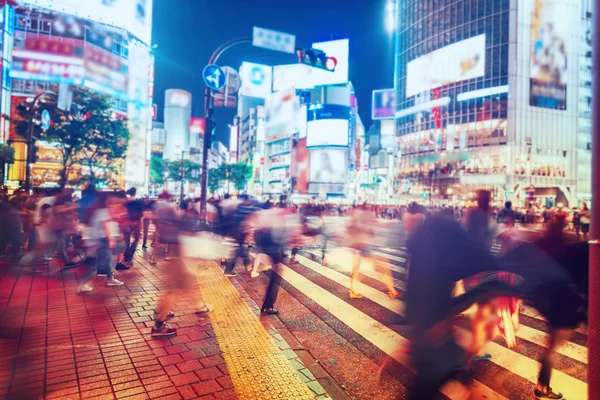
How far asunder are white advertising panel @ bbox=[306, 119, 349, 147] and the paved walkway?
6334 centimetres

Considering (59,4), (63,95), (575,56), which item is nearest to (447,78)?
(575,56)

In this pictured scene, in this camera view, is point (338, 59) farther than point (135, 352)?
Yes

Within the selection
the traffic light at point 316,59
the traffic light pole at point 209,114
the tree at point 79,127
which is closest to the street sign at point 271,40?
the traffic light at point 316,59

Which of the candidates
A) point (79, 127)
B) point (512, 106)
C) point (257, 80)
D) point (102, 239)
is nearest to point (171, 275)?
point (102, 239)

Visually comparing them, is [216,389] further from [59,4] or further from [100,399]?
[59,4]

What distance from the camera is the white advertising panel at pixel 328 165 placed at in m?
72.1

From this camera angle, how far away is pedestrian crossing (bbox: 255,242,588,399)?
12.8 ft

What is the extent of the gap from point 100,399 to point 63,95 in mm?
17615

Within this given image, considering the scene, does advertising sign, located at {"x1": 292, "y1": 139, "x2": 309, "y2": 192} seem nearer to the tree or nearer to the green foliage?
the green foliage

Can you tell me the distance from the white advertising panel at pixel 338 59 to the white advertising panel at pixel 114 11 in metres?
28.4

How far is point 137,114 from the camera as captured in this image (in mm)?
63531

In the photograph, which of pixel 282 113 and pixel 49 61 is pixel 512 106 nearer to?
pixel 282 113

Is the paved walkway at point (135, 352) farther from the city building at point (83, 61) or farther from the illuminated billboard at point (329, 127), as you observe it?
the illuminated billboard at point (329, 127)

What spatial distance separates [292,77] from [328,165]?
801 inches
